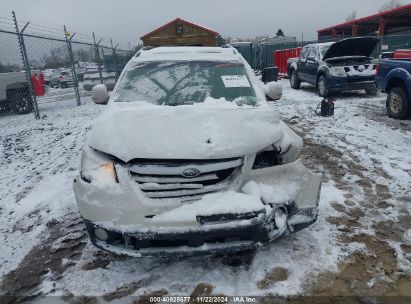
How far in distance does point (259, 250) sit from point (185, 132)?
1.26 meters

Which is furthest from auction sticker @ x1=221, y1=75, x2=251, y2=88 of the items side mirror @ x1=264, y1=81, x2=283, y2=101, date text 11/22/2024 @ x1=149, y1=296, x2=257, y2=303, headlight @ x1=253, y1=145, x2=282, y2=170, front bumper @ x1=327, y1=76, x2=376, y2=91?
front bumper @ x1=327, y1=76, x2=376, y2=91

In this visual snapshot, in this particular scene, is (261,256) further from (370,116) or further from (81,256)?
(370,116)

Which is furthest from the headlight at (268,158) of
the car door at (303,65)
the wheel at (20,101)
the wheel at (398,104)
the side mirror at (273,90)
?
the car door at (303,65)

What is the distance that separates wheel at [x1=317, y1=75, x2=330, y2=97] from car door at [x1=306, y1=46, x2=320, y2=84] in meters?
0.37

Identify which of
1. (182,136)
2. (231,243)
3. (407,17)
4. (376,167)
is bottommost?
(376,167)

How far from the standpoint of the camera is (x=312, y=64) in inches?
503

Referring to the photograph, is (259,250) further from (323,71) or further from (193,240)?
(323,71)

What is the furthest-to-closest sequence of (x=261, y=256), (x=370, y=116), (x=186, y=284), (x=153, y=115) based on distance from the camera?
1. (x=370, y=116)
2. (x=153, y=115)
3. (x=261, y=256)
4. (x=186, y=284)

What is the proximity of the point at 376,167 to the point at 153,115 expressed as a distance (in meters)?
3.59

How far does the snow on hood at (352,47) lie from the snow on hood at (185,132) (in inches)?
335

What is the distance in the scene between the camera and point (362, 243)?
321cm

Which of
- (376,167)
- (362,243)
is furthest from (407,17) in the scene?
(362,243)

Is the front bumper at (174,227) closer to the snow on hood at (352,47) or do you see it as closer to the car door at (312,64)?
the snow on hood at (352,47)

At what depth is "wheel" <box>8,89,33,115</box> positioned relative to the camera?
1147cm
